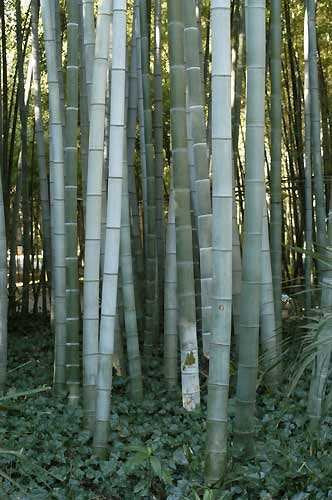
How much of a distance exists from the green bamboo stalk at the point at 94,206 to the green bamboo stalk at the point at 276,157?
3.37 feet

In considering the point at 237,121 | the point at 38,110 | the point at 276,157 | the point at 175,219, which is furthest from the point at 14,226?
the point at 175,219

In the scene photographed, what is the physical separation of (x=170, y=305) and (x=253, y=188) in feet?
4.03

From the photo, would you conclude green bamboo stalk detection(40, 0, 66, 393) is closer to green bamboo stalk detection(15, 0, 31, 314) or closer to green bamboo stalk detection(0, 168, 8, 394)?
green bamboo stalk detection(0, 168, 8, 394)

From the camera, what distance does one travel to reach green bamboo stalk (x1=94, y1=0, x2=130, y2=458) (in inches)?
107

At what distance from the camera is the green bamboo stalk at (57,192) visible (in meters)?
3.38

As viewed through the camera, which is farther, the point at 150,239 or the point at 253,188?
the point at 150,239

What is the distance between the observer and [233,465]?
97.0 inches

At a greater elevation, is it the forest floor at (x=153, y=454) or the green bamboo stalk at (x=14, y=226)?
the green bamboo stalk at (x=14, y=226)

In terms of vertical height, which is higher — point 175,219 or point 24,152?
point 24,152

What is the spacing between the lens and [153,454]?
8.64 ft

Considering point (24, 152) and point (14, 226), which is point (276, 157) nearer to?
point (24, 152)

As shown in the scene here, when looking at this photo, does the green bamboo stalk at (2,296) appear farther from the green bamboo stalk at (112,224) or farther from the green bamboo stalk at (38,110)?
the green bamboo stalk at (38,110)

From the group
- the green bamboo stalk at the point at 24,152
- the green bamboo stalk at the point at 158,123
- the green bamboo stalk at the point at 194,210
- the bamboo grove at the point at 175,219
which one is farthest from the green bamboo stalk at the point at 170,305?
the green bamboo stalk at the point at 24,152

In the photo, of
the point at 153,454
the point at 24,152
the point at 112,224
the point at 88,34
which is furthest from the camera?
the point at 24,152
